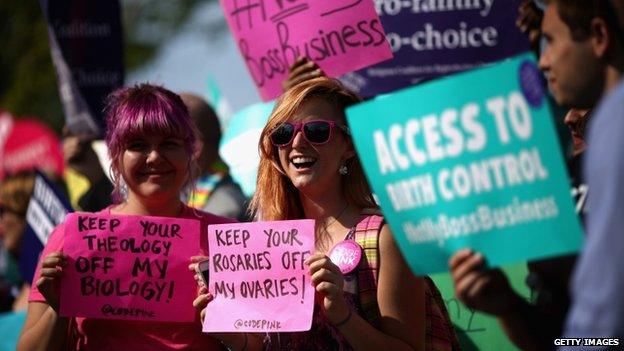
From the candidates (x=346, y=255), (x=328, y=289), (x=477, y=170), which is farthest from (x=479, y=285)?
(x=346, y=255)

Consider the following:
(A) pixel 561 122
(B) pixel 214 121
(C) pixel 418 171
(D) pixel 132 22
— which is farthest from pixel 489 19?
(D) pixel 132 22

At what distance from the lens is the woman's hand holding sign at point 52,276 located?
413cm

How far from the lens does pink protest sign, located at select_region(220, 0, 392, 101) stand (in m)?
4.88

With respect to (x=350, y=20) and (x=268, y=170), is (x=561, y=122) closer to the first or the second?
(x=350, y=20)

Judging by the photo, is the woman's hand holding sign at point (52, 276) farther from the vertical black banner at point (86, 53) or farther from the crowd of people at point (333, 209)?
the vertical black banner at point (86, 53)

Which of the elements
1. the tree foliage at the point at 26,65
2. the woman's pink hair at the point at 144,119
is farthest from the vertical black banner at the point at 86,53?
the tree foliage at the point at 26,65

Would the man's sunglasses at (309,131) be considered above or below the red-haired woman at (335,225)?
above

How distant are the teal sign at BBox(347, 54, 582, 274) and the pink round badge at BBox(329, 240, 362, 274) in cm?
72

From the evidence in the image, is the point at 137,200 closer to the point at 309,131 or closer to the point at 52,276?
the point at 52,276

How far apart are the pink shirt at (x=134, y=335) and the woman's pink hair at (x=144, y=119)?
1.14 ft

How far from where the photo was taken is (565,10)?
2.87 meters

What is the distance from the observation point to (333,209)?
159 inches

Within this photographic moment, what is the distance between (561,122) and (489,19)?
0.61 meters

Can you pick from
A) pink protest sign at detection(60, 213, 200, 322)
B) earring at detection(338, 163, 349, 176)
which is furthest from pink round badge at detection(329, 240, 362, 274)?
pink protest sign at detection(60, 213, 200, 322)
